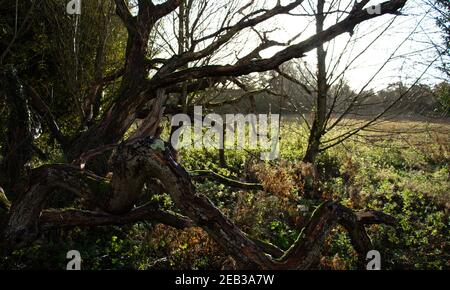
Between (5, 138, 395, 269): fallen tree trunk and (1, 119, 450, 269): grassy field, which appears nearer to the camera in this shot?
(5, 138, 395, 269): fallen tree trunk

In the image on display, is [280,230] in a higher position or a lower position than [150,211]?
lower

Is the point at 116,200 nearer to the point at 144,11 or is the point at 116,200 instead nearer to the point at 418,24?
the point at 144,11

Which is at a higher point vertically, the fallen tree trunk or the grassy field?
the fallen tree trunk

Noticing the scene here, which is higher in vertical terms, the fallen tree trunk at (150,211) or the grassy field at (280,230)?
the fallen tree trunk at (150,211)

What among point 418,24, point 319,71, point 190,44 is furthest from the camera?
point 319,71

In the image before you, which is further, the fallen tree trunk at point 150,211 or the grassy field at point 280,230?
the grassy field at point 280,230

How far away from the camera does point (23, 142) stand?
5.41 m

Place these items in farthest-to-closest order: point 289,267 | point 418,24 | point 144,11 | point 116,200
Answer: point 418,24 → point 144,11 → point 116,200 → point 289,267

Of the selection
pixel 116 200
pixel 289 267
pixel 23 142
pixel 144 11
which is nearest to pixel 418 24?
pixel 144 11

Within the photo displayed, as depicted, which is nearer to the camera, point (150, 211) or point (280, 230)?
point (150, 211)

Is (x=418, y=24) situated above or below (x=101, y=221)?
above
